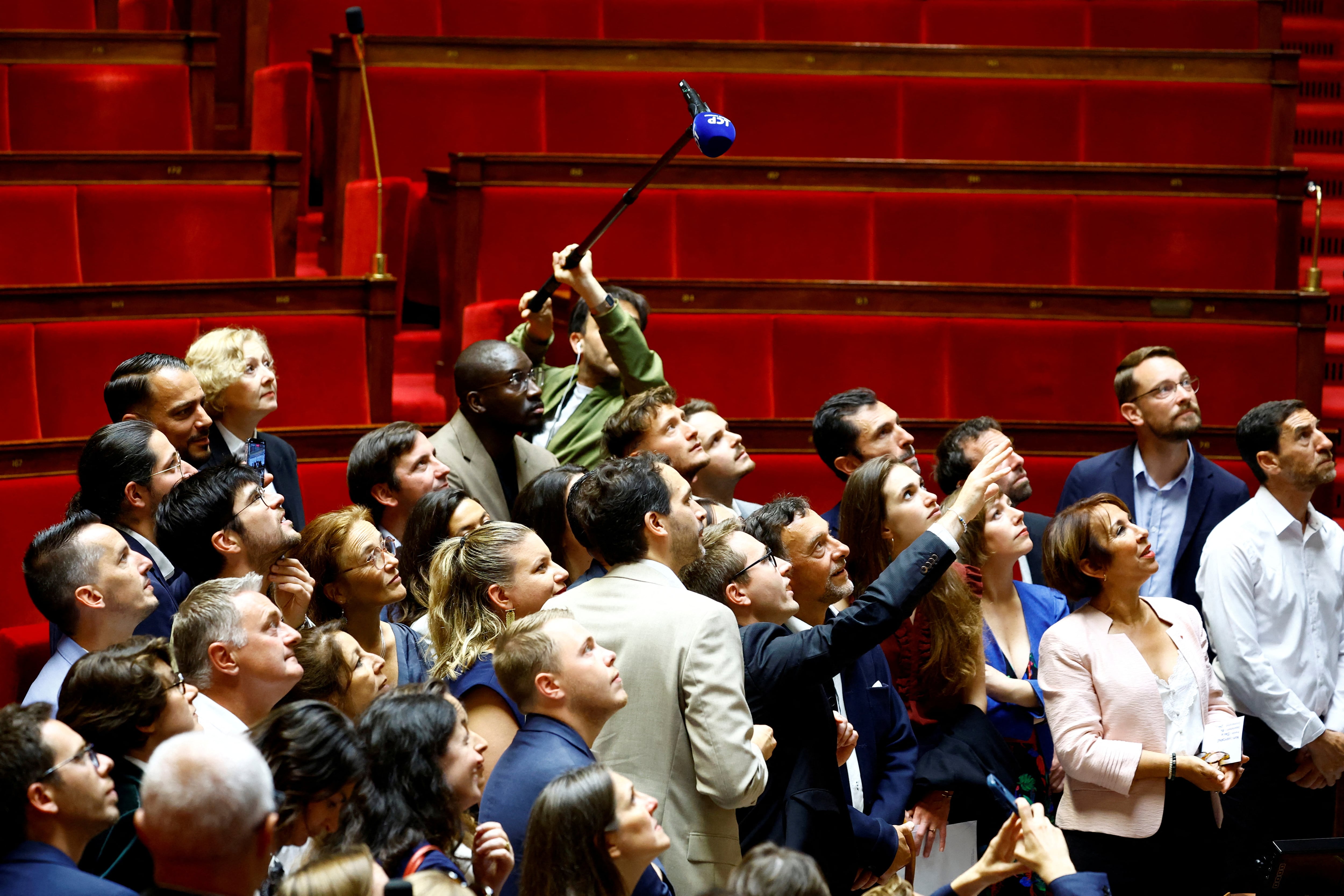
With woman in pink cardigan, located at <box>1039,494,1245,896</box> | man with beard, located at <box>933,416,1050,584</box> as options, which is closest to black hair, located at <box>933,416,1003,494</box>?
man with beard, located at <box>933,416,1050,584</box>

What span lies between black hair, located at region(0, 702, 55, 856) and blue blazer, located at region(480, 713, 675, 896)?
10.5 inches

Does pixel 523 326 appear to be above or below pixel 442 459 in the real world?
above

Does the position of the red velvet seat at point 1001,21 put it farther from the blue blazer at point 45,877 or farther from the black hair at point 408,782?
the blue blazer at point 45,877

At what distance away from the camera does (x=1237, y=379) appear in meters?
2.05

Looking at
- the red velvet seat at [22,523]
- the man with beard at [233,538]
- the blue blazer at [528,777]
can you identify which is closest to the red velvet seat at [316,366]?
the red velvet seat at [22,523]

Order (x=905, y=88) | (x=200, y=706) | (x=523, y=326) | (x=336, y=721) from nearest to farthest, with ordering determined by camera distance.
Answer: (x=336, y=721) → (x=200, y=706) → (x=523, y=326) → (x=905, y=88)

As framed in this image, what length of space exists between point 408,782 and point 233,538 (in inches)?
15.5

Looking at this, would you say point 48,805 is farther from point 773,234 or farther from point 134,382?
point 773,234

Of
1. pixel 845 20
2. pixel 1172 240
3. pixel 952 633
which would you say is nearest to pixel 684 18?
pixel 845 20

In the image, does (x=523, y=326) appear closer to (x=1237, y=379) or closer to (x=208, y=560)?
(x=208, y=560)

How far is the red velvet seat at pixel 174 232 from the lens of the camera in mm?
2096

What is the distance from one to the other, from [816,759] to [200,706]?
46cm

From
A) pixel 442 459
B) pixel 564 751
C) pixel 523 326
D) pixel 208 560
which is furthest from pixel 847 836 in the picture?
pixel 523 326

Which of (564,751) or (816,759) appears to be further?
(816,759)
